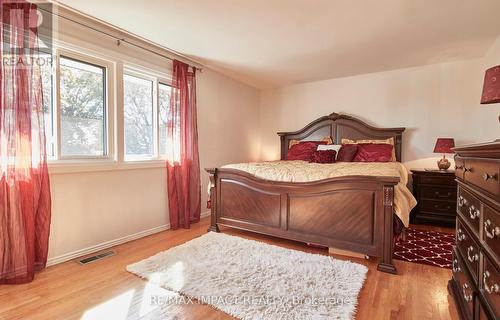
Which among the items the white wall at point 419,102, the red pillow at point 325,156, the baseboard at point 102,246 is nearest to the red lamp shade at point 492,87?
the white wall at point 419,102

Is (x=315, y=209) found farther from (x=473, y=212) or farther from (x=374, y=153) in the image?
(x=374, y=153)

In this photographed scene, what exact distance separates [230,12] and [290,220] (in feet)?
6.72

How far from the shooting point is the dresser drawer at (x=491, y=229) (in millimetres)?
980

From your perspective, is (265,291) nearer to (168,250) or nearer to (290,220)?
(290,220)

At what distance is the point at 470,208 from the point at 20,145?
9.98 ft

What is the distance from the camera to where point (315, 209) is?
253cm

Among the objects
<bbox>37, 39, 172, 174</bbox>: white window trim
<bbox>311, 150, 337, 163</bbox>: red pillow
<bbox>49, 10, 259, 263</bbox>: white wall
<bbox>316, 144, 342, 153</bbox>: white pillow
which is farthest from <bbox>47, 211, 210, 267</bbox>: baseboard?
<bbox>316, 144, 342, 153</bbox>: white pillow

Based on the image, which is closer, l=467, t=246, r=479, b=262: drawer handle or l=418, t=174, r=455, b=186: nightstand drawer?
l=467, t=246, r=479, b=262: drawer handle

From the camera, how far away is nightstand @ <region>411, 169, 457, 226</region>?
3396mm

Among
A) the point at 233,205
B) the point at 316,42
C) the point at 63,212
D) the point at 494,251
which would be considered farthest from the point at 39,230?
the point at 316,42

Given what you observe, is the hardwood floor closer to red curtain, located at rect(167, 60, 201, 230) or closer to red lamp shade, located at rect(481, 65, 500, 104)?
red curtain, located at rect(167, 60, 201, 230)

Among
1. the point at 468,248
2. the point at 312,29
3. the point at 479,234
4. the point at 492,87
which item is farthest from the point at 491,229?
the point at 312,29

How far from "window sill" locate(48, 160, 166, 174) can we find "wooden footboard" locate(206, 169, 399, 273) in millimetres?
790

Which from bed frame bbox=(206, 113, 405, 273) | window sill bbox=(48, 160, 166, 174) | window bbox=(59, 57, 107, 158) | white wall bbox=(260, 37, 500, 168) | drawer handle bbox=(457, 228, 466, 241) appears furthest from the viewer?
white wall bbox=(260, 37, 500, 168)
